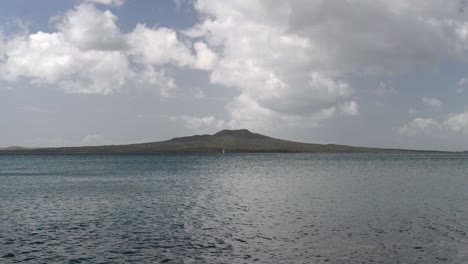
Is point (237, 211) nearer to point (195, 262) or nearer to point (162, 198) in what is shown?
point (162, 198)

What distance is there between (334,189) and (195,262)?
4803cm

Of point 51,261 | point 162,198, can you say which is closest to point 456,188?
point 162,198

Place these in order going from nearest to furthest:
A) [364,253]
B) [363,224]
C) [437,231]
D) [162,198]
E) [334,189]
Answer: [364,253], [437,231], [363,224], [162,198], [334,189]

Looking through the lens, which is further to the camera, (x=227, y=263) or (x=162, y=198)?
(x=162, y=198)

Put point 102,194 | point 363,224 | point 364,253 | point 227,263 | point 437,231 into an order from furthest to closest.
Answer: point 102,194
point 363,224
point 437,231
point 364,253
point 227,263

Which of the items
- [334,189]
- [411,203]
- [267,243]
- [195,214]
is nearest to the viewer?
[267,243]

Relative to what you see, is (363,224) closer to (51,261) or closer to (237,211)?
(237,211)

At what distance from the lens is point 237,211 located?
47594mm

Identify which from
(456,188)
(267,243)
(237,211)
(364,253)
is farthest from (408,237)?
(456,188)

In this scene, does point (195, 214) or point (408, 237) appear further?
point (195, 214)

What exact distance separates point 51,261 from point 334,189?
5230 cm

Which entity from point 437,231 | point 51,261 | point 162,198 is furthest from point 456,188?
point 51,261

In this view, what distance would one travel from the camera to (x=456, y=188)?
72312 mm

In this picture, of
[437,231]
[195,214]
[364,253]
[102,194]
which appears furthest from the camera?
[102,194]
